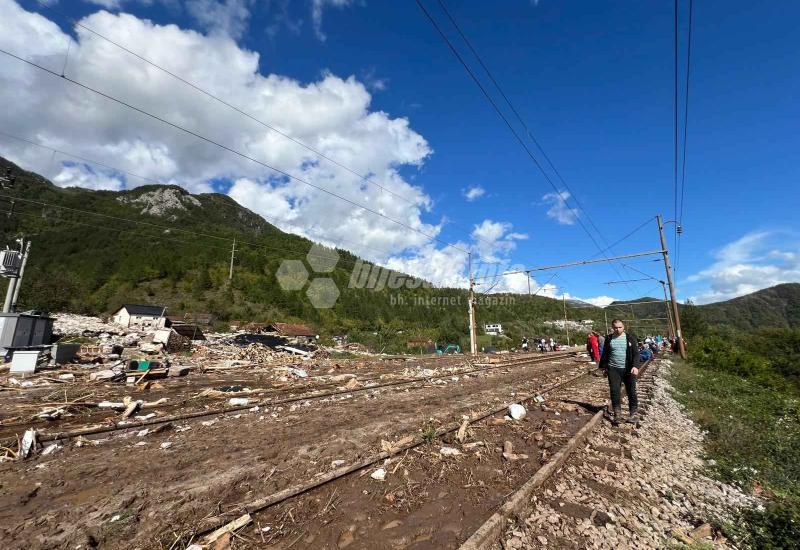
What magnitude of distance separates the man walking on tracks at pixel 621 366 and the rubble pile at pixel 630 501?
1.09 metres

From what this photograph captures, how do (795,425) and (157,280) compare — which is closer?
(795,425)

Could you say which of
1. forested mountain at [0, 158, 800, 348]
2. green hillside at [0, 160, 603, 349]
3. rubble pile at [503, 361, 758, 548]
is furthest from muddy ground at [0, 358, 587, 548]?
green hillside at [0, 160, 603, 349]

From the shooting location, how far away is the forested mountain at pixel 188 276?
68062 millimetres

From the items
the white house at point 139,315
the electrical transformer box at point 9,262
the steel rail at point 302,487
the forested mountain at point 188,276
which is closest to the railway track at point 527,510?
the steel rail at point 302,487

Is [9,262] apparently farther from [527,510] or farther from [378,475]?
[527,510]

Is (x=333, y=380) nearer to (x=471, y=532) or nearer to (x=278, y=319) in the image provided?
(x=471, y=532)

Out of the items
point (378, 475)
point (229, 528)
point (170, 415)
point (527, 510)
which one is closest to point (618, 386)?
point (527, 510)

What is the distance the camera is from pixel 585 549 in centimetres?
289

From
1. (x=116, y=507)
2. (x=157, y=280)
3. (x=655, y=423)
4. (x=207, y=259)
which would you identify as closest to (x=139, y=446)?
(x=116, y=507)

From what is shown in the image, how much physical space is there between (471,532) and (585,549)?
972mm

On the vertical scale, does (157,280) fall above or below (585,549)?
above

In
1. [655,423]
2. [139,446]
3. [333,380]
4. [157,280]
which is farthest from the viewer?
[157,280]

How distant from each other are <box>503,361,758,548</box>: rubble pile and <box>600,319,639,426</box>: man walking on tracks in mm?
1089

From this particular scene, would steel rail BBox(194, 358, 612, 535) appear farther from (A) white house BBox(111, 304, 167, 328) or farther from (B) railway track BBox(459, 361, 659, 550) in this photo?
(A) white house BBox(111, 304, 167, 328)
